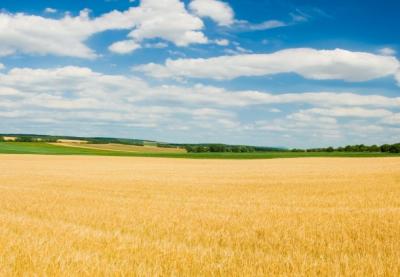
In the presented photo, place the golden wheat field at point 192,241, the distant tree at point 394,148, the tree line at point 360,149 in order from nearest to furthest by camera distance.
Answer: the golden wheat field at point 192,241, the distant tree at point 394,148, the tree line at point 360,149

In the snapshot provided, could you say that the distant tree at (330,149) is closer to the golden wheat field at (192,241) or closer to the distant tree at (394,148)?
the distant tree at (394,148)

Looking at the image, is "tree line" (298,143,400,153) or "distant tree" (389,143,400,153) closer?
"distant tree" (389,143,400,153)

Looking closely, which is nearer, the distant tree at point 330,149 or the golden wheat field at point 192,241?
the golden wheat field at point 192,241

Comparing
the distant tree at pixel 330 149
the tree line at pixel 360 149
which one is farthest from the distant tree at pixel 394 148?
the distant tree at pixel 330 149

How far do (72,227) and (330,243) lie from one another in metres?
5.30

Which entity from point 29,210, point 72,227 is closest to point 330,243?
point 72,227

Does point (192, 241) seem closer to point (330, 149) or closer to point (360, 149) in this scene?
point (330, 149)

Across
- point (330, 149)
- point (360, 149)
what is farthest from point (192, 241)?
point (360, 149)

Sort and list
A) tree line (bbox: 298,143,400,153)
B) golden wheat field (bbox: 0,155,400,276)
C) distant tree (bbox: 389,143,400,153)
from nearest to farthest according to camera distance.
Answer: golden wheat field (bbox: 0,155,400,276) < distant tree (bbox: 389,143,400,153) < tree line (bbox: 298,143,400,153)

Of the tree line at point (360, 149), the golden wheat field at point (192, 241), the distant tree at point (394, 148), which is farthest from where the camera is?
the tree line at point (360, 149)

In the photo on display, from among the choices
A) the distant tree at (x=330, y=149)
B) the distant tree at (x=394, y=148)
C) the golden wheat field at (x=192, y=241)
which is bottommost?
the golden wheat field at (x=192, y=241)

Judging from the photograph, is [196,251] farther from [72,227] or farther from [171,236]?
[72,227]

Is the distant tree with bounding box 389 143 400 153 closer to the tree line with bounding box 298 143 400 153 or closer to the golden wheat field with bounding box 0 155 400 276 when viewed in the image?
the tree line with bounding box 298 143 400 153

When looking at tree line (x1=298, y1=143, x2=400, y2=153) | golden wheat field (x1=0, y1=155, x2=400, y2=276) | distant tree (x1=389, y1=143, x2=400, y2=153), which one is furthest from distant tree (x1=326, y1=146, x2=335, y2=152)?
golden wheat field (x1=0, y1=155, x2=400, y2=276)
